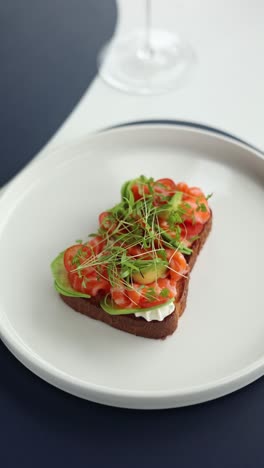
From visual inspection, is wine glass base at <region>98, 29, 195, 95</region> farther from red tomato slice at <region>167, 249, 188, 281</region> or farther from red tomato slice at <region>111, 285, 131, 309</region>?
red tomato slice at <region>111, 285, 131, 309</region>

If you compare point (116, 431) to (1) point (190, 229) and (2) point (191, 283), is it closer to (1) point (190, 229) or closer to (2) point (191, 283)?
(2) point (191, 283)

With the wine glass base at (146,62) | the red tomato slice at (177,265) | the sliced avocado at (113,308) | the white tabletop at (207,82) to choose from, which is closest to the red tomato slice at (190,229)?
the red tomato slice at (177,265)

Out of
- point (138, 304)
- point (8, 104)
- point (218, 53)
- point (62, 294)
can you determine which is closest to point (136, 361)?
point (138, 304)

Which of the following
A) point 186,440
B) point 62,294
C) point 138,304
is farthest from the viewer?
point 62,294

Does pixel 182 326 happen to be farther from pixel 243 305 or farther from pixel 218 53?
pixel 218 53

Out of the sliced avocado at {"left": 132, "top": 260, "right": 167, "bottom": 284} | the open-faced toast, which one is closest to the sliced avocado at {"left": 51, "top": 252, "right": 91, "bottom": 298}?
the open-faced toast

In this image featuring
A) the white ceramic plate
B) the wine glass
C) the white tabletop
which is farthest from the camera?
the wine glass

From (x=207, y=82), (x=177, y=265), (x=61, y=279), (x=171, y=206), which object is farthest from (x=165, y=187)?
(x=207, y=82)
